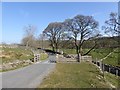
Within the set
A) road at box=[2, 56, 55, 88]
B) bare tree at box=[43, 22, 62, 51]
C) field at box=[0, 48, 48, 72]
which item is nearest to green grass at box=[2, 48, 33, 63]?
field at box=[0, 48, 48, 72]

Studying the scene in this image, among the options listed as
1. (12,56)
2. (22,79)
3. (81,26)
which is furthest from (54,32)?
(22,79)

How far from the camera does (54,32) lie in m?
54.4

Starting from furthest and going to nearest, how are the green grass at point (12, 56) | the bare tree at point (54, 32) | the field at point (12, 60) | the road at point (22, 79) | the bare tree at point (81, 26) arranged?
the bare tree at point (54, 32)
the bare tree at point (81, 26)
the green grass at point (12, 56)
the field at point (12, 60)
the road at point (22, 79)

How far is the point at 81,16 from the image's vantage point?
3897 cm

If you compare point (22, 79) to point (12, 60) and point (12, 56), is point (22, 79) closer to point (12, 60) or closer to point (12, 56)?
point (12, 60)

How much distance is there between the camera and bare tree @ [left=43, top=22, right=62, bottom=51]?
53281 millimetres

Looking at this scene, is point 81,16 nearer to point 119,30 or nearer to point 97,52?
point 97,52

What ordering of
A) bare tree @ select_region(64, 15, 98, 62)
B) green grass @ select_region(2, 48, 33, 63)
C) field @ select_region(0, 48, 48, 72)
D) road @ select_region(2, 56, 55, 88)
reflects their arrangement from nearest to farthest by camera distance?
road @ select_region(2, 56, 55, 88), field @ select_region(0, 48, 48, 72), green grass @ select_region(2, 48, 33, 63), bare tree @ select_region(64, 15, 98, 62)

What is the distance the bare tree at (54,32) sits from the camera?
53.3 meters

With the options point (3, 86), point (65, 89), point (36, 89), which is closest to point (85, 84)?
point (65, 89)

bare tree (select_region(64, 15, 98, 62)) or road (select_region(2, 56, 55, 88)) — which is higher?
bare tree (select_region(64, 15, 98, 62))

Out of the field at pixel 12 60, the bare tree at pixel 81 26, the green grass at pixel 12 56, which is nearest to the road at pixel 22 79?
the field at pixel 12 60

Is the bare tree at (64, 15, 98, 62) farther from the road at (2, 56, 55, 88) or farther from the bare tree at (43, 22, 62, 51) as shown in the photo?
the road at (2, 56, 55, 88)

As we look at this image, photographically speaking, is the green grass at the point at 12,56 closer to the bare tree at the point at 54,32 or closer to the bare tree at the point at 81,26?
the bare tree at the point at 81,26
